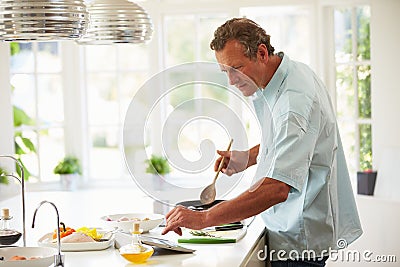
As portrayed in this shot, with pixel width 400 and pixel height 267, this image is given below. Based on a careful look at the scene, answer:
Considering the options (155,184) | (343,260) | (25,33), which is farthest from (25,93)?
(25,33)

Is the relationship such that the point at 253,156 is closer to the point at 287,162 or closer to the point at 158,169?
the point at 287,162

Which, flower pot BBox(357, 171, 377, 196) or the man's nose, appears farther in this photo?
flower pot BBox(357, 171, 377, 196)

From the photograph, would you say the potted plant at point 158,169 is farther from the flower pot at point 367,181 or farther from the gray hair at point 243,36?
the gray hair at point 243,36

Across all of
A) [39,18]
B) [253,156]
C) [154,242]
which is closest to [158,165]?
[253,156]

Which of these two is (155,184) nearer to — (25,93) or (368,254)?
(25,93)

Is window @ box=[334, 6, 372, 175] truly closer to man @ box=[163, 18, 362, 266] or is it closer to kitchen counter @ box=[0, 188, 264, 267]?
kitchen counter @ box=[0, 188, 264, 267]

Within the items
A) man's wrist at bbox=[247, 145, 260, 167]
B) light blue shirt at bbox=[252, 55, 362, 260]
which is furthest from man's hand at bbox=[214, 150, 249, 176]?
light blue shirt at bbox=[252, 55, 362, 260]

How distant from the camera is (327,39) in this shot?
5492 mm

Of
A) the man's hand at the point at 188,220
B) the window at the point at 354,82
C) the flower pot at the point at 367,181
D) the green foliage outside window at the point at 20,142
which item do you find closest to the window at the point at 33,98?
the green foliage outside window at the point at 20,142

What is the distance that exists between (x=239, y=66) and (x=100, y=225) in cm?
99

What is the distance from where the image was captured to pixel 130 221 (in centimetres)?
301

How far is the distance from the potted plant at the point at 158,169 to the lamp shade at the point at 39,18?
312 cm

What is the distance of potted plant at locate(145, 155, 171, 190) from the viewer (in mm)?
5719

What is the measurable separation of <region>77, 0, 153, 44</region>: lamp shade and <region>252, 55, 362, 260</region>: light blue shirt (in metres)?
0.71
